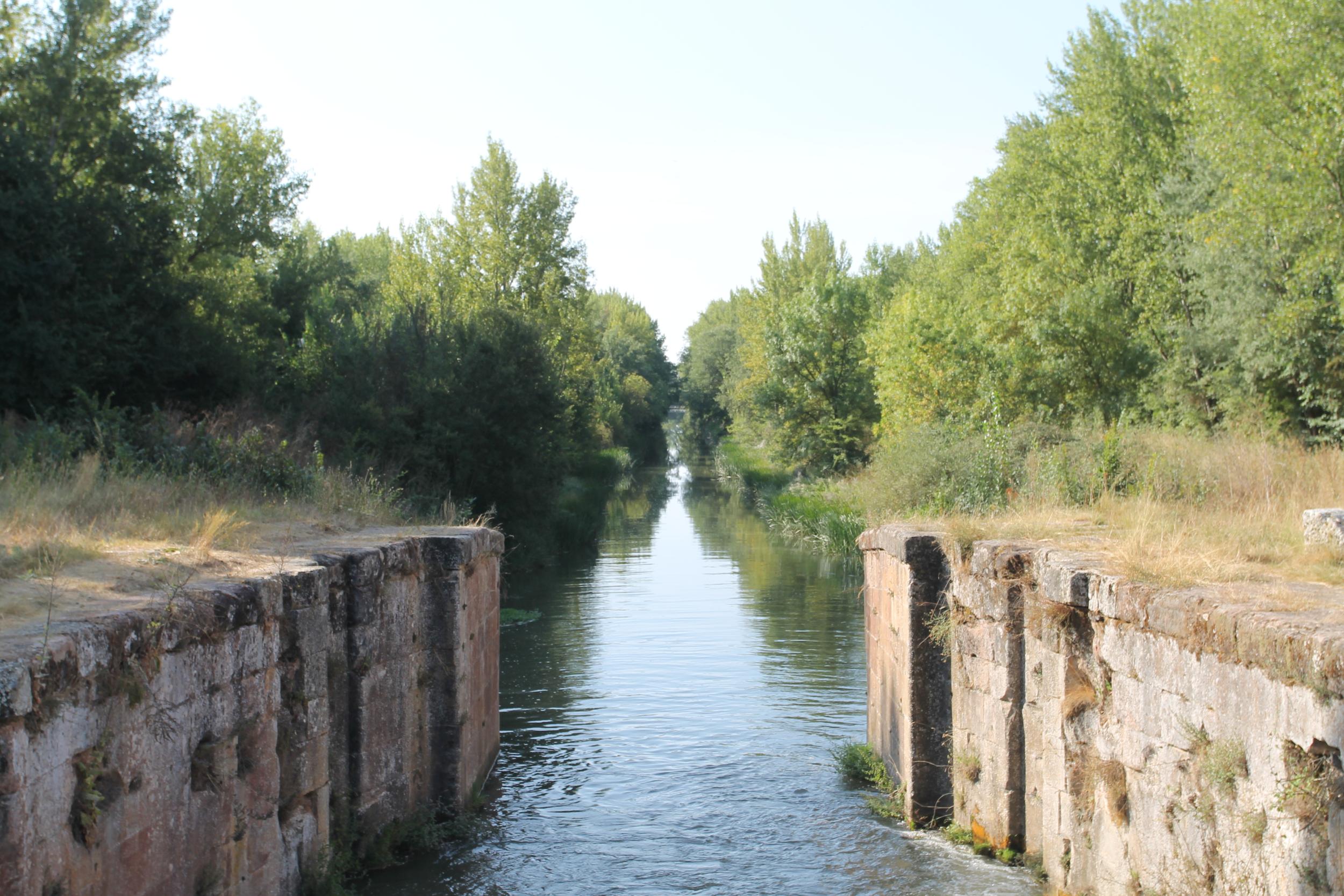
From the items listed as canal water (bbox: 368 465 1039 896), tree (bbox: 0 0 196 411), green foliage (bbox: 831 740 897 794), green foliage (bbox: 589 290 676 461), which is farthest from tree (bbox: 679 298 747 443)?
green foliage (bbox: 831 740 897 794)

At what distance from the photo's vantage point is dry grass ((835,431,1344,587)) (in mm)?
5770

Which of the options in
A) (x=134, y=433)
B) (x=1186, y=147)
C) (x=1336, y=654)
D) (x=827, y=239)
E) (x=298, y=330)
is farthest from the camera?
(x=827, y=239)

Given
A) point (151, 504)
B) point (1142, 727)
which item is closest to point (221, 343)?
point (151, 504)

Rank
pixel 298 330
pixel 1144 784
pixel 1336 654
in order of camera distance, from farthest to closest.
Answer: pixel 298 330 < pixel 1144 784 < pixel 1336 654

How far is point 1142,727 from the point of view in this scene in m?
5.65

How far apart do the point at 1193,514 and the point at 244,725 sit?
628 cm

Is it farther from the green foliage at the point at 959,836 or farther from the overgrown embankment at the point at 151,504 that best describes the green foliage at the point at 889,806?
the overgrown embankment at the point at 151,504

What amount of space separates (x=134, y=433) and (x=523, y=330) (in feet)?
34.0

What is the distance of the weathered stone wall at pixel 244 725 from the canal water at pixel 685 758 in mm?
842

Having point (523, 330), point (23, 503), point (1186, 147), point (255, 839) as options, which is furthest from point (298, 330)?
point (255, 839)

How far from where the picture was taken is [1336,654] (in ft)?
13.1

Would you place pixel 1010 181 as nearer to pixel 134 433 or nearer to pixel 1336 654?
pixel 134 433

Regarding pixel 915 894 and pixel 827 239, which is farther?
pixel 827 239

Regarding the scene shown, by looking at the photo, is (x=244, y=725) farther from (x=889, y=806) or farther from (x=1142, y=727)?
(x=889, y=806)
